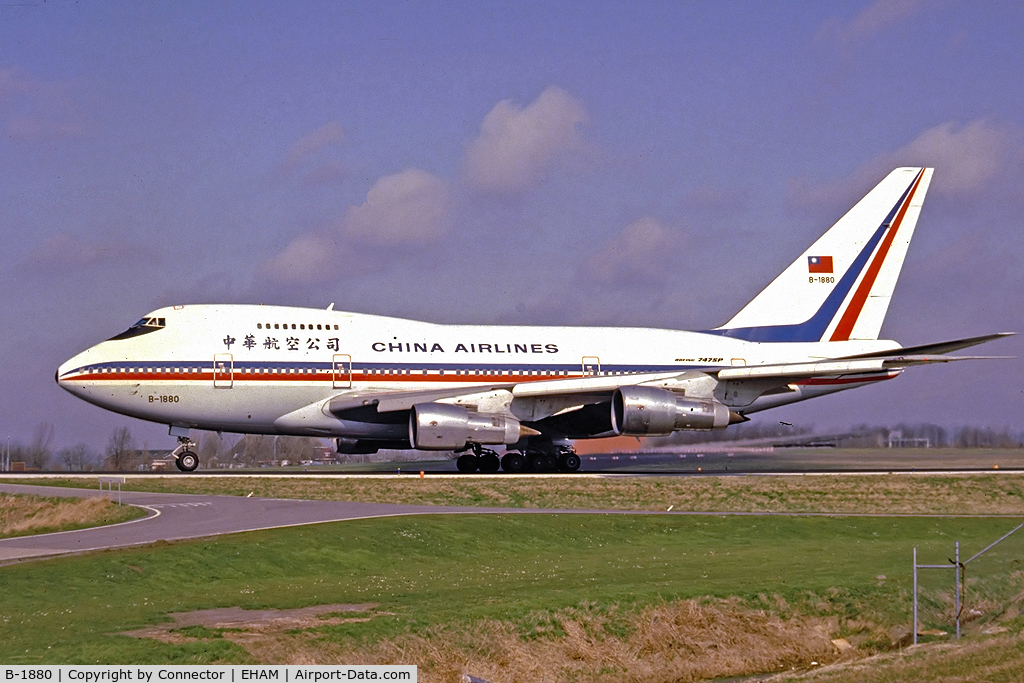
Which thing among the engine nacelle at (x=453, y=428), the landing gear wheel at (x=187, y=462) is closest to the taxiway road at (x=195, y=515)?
the engine nacelle at (x=453, y=428)

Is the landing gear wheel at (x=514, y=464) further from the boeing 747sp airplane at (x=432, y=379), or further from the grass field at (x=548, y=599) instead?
the grass field at (x=548, y=599)

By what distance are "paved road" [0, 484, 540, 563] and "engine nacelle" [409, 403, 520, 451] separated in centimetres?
503

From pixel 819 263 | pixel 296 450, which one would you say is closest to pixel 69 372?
pixel 819 263

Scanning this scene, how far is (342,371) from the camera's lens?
41062 millimetres

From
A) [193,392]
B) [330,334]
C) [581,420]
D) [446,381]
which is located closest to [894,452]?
[581,420]

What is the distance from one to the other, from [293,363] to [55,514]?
503 inches

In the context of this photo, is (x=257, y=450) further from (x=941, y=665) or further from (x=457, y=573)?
(x=941, y=665)

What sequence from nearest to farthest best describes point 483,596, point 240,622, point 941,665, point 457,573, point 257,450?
point 941,665 → point 240,622 → point 483,596 → point 457,573 → point 257,450

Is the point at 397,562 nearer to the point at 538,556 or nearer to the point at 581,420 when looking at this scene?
the point at 538,556

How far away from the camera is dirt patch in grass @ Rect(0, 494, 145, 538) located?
92.5 ft

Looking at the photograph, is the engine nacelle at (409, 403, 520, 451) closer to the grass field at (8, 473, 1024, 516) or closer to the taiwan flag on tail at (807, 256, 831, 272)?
the grass field at (8, 473, 1024, 516)

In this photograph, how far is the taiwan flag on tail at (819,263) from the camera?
157 feet

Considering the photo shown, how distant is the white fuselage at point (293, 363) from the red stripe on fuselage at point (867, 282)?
6281mm

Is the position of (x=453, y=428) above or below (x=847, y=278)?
below
